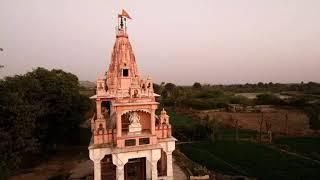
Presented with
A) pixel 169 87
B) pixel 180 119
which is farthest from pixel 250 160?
pixel 169 87

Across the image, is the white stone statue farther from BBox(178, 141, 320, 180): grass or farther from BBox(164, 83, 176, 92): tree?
BBox(164, 83, 176, 92): tree

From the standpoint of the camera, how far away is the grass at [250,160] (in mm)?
17203

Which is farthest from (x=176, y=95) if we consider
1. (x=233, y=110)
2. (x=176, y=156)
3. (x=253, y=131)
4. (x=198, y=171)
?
(x=198, y=171)

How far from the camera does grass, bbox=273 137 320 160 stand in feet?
71.5

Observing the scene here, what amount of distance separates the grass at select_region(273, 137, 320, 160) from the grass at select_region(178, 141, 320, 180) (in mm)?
1756

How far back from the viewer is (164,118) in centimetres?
1420

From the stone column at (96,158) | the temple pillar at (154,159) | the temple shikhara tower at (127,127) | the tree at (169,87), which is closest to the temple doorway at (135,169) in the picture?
the temple shikhara tower at (127,127)

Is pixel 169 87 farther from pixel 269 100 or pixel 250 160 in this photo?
pixel 250 160

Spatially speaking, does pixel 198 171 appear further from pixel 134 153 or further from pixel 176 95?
pixel 176 95

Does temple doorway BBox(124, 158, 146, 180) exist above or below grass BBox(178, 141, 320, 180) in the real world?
above

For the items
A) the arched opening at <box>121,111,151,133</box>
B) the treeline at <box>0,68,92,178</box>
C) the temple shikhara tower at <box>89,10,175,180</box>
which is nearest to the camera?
the temple shikhara tower at <box>89,10,175,180</box>

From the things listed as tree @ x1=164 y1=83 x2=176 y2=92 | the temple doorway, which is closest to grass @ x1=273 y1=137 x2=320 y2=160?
the temple doorway

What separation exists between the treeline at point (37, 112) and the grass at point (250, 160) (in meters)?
10.6

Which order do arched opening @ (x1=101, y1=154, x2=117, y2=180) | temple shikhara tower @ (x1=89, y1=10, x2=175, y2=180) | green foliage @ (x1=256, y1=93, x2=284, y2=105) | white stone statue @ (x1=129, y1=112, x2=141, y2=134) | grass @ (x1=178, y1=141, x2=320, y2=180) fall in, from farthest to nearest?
green foliage @ (x1=256, y1=93, x2=284, y2=105) → grass @ (x1=178, y1=141, x2=320, y2=180) → arched opening @ (x1=101, y1=154, x2=117, y2=180) → white stone statue @ (x1=129, y1=112, x2=141, y2=134) → temple shikhara tower @ (x1=89, y1=10, x2=175, y2=180)
